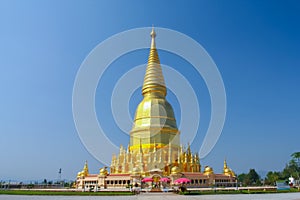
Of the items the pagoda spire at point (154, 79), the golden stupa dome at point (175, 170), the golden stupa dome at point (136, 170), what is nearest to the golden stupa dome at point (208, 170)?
the golden stupa dome at point (175, 170)

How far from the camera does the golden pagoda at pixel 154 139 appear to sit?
4291 centimetres

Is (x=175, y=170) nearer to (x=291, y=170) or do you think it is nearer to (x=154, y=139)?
(x=154, y=139)

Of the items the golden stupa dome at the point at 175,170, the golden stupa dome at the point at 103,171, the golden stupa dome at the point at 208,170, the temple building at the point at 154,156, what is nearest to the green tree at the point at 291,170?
the temple building at the point at 154,156

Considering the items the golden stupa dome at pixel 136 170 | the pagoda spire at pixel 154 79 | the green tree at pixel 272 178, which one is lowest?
the green tree at pixel 272 178

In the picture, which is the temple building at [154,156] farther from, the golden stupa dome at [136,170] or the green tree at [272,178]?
the green tree at [272,178]

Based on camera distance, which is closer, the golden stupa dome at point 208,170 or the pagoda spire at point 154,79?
the golden stupa dome at point 208,170

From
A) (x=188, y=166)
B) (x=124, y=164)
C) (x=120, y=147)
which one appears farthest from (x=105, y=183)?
(x=188, y=166)

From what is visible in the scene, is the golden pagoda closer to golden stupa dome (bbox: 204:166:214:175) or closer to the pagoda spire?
the pagoda spire

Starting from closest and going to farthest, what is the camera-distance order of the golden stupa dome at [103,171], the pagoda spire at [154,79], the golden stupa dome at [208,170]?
the golden stupa dome at [103,171] → the golden stupa dome at [208,170] → the pagoda spire at [154,79]

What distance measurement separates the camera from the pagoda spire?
173ft

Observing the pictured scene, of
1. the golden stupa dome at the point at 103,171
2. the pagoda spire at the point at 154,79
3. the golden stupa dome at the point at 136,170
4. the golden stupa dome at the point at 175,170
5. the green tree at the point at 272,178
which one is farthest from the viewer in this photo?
the green tree at the point at 272,178

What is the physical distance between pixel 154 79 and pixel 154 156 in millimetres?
16789

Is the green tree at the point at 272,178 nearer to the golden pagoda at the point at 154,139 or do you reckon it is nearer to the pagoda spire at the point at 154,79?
the golden pagoda at the point at 154,139

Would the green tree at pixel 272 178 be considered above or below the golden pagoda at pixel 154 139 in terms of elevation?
below
